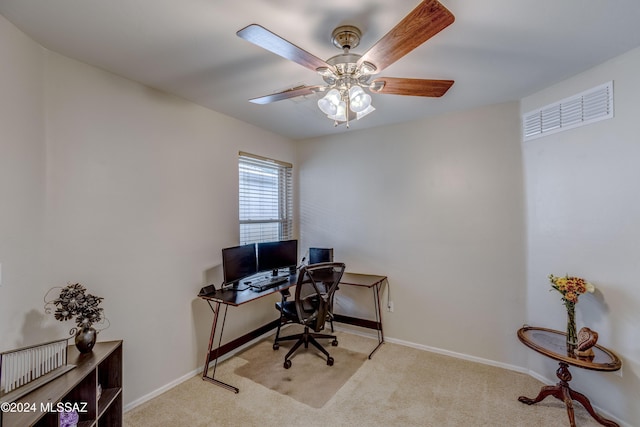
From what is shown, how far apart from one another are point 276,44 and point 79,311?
1.85 meters

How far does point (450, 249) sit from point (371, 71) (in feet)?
6.82

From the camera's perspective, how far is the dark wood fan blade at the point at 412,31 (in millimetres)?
1033

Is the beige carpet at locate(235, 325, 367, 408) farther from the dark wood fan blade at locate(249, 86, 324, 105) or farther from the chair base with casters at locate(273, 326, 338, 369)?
the dark wood fan blade at locate(249, 86, 324, 105)

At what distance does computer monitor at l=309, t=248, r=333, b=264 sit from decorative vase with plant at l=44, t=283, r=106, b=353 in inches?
85.9

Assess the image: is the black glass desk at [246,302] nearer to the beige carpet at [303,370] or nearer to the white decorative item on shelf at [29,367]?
the beige carpet at [303,370]

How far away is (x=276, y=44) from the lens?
4.14ft

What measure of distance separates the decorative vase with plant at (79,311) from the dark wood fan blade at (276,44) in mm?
1738

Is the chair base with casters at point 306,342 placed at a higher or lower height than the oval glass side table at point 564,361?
lower

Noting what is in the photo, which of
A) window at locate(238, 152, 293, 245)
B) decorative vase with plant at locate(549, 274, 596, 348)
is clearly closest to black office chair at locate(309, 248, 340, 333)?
window at locate(238, 152, 293, 245)

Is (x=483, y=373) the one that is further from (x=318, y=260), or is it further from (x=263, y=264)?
(x=263, y=264)

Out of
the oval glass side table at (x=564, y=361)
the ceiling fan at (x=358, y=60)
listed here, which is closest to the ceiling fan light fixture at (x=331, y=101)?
the ceiling fan at (x=358, y=60)

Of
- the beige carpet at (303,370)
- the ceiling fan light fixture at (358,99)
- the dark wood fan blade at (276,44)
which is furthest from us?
the beige carpet at (303,370)

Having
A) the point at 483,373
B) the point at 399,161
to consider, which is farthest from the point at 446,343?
the point at 399,161

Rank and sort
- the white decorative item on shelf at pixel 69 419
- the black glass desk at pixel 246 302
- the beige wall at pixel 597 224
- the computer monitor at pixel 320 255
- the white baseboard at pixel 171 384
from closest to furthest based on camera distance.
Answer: the white decorative item on shelf at pixel 69 419
the beige wall at pixel 597 224
the white baseboard at pixel 171 384
the black glass desk at pixel 246 302
the computer monitor at pixel 320 255
